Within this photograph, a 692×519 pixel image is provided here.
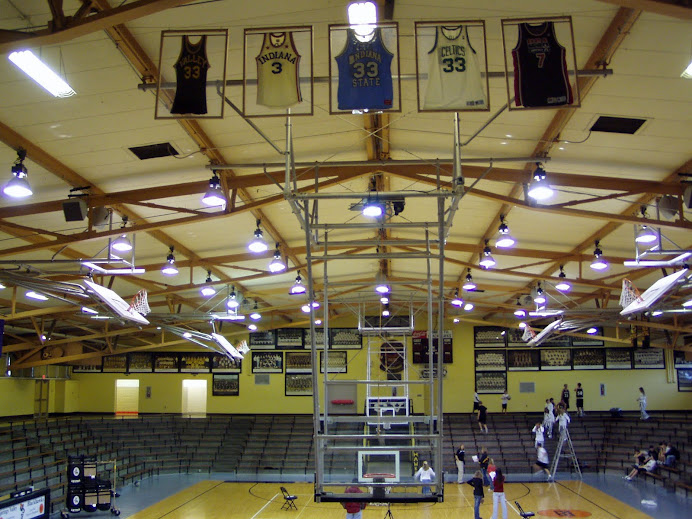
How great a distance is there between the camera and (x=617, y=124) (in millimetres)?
9984

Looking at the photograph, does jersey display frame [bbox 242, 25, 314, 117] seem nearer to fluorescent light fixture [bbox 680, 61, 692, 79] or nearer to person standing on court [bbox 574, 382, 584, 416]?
fluorescent light fixture [bbox 680, 61, 692, 79]

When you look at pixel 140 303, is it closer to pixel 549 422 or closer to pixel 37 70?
pixel 37 70

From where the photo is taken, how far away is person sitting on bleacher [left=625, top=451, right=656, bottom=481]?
2217 cm

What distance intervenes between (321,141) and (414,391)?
2158cm

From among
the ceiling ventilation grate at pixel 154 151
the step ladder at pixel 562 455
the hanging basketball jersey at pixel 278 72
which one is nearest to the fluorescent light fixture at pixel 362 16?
the hanging basketball jersey at pixel 278 72

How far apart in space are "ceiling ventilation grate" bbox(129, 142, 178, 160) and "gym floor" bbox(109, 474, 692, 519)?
10570 millimetres

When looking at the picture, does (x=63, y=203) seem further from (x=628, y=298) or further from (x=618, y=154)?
(x=628, y=298)

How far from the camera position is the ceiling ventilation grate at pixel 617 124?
9.79 meters

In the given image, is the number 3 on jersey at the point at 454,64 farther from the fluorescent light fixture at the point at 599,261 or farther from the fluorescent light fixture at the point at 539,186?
the fluorescent light fixture at the point at 599,261

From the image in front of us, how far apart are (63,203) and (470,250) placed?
11.0 m

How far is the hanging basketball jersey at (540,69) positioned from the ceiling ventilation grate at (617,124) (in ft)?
11.6

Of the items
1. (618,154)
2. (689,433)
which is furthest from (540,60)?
(689,433)

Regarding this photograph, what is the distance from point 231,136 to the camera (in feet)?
36.4

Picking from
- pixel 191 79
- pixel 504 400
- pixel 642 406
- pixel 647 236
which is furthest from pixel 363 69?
pixel 504 400
